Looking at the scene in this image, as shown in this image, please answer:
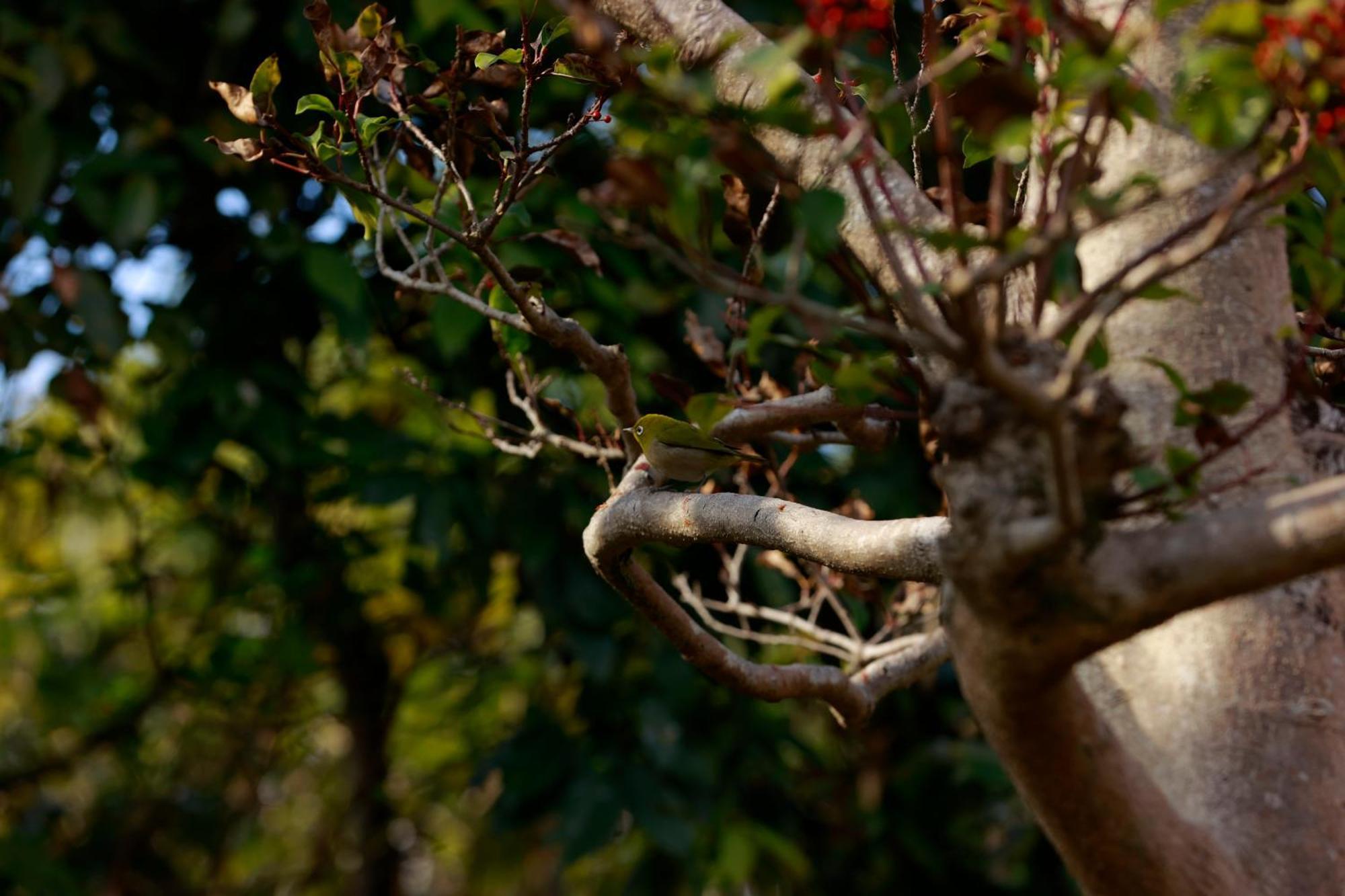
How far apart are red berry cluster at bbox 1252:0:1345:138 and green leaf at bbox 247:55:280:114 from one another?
999 mm

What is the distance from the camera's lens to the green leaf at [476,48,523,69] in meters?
1.43

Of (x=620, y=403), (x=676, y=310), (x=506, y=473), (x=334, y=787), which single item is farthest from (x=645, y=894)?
(x=334, y=787)

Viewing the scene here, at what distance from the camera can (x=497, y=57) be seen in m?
1.43

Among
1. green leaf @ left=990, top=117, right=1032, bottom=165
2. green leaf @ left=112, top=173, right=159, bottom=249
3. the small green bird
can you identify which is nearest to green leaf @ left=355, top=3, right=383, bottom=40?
the small green bird

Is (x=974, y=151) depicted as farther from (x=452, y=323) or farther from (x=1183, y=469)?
(x=452, y=323)

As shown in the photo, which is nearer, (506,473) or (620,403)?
(620,403)

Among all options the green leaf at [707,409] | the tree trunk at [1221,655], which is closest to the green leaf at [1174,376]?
the tree trunk at [1221,655]

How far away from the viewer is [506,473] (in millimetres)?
3066

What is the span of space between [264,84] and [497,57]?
0.26m

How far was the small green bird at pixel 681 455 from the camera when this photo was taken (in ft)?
5.24

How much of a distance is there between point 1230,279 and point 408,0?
2.02 m

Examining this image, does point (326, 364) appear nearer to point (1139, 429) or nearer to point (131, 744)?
point (131, 744)

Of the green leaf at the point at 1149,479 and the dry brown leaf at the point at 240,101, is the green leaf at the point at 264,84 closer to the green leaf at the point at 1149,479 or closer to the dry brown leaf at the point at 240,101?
the dry brown leaf at the point at 240,101

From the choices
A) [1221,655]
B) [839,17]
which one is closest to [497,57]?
[839,17]
